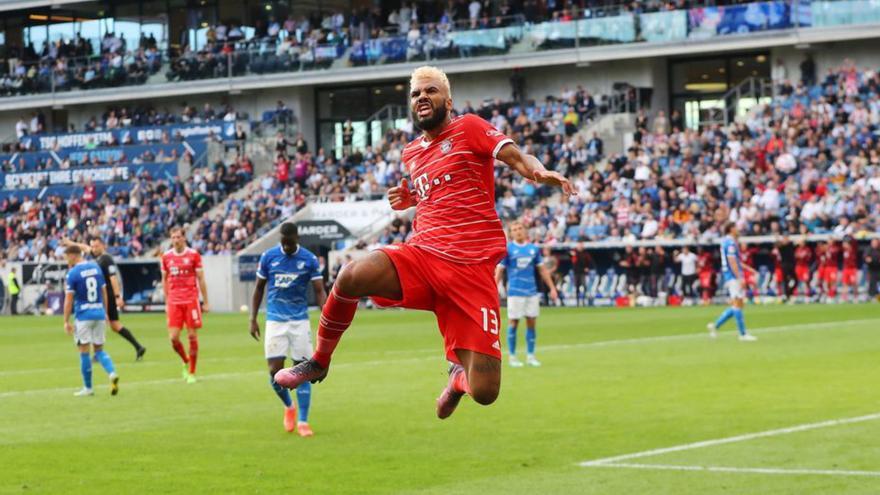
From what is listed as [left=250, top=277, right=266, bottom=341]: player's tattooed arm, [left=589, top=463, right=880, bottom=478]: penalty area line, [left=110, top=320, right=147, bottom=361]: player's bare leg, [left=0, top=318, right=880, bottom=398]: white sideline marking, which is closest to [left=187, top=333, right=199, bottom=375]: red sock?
[left=0, top=318, right=880, bottom=398]: white sideline marking

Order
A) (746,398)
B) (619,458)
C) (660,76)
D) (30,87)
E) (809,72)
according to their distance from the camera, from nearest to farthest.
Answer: (619,458) → (746,398) → (809,72) → (660,76) → (30,87)

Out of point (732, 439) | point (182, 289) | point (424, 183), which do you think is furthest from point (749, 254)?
point (424, 183)

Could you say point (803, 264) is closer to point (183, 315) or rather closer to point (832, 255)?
point (832, 255)

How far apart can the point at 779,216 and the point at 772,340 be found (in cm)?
1637

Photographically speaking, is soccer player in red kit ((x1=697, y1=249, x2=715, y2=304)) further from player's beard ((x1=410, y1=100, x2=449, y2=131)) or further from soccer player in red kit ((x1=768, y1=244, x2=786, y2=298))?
player's beard ((x1=410, y1=100, x2=449, y2=131))

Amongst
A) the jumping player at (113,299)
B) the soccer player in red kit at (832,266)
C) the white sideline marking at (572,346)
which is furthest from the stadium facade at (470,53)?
the jumping player at (113,299)

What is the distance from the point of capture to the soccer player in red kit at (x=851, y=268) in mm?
42312

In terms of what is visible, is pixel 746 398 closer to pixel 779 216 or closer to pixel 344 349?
pixel 344 349

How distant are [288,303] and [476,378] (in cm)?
789

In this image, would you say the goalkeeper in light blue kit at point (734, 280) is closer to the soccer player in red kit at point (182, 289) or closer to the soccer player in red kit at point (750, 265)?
the soccer player in red kit at point (182, 289)

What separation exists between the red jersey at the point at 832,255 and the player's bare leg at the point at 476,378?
3472 centimetres

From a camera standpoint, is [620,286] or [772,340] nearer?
[772,340]

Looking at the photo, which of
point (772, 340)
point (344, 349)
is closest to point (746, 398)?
point (772, 340)

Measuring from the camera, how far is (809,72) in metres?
52.2
